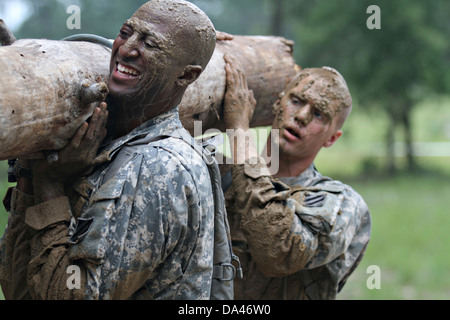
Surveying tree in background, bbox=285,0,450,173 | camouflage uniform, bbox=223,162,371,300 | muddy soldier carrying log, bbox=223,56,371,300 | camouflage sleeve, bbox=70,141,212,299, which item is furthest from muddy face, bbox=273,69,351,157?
tree in background, bbox=285,0,450,173

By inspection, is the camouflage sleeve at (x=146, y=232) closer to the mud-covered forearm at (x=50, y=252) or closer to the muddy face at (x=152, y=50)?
the mud-covered forearm at (x=50, y=252)

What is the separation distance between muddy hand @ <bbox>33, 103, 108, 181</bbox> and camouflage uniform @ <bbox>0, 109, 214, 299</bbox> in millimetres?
76

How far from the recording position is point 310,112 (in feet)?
15.3

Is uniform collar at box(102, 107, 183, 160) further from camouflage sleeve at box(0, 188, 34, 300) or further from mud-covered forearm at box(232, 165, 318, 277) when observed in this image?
mud-covered forearm at box(232, 165, 318, 277)

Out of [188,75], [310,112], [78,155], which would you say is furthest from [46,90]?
[310,112]

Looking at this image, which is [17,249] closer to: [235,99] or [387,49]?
[235,99]

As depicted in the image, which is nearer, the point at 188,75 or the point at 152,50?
the point at 152,50

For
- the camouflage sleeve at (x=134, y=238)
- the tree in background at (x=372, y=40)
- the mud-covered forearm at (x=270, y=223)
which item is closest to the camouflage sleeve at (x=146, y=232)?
the camouflage sleeve at (x=134, y=238)

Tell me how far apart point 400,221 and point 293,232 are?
9.72 m

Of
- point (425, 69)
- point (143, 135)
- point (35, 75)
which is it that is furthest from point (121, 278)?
point (425, 69)

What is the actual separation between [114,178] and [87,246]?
0.34 m

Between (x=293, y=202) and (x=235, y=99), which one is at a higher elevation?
(x=235, y=99)

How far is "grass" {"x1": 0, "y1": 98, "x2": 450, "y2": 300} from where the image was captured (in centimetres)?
988

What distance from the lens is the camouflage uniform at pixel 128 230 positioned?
2.97 m
